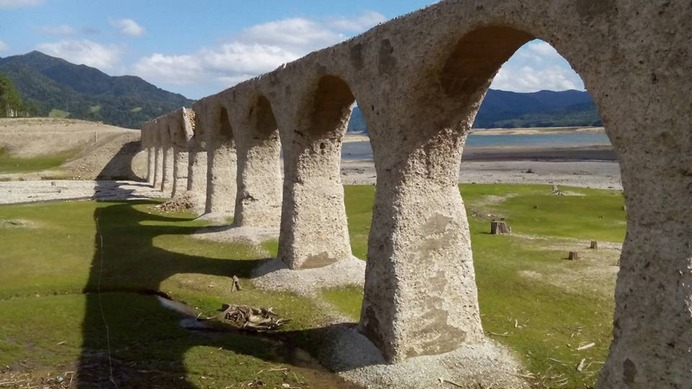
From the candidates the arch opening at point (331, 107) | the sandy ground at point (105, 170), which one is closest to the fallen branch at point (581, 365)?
the arch opening at point (331, 107)

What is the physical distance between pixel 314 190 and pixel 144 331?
6078 millimetres

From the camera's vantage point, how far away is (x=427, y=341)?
411 inches

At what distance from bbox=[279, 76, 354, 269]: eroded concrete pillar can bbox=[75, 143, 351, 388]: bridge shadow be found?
2.02 m

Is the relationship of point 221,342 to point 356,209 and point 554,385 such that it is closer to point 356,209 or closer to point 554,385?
point 554,385

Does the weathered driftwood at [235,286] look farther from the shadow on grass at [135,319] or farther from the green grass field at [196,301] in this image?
the shadow on grass at [135,319]

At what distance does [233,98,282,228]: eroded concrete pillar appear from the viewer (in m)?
21.4

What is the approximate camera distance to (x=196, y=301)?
1438cm

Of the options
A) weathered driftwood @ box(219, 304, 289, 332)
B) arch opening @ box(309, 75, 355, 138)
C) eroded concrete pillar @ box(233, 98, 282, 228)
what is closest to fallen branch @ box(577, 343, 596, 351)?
→ weathered driftwood @ box(219, 304, 289, 332)

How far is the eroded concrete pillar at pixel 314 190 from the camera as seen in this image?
15.9 meters

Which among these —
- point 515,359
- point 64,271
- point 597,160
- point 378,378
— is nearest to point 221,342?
point 378,378

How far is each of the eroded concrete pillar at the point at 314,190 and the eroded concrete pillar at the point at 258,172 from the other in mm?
5354

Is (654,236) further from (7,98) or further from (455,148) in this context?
(7,98)

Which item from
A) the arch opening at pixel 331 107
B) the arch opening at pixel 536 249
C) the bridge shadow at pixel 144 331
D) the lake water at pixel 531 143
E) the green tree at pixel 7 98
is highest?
the green tree at pixel 7 98

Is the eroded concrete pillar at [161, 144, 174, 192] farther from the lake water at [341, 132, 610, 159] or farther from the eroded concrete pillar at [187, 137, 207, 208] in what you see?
the lake water at [341, 132, 610, 159]
